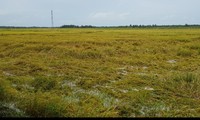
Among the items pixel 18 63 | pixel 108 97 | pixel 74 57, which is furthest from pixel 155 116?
pixel 74 57

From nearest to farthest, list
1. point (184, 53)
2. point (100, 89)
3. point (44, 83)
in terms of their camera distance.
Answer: point (44, 83)
point (100, 89)
point (184, 53)

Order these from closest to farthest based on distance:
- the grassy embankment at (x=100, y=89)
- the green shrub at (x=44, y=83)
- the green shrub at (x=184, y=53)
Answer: the grassy embankment at (x=100, y=89) → the green shrub at (x=44, y=83) → the green shrub at (x=184, y=53)

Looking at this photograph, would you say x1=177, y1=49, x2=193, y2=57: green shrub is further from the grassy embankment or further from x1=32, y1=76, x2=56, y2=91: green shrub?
x1=32, y1=76, x2=56, y2=91: green shrub

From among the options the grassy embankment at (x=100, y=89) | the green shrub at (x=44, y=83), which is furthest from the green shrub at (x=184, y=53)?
the green shrub at (x=44, y=83)

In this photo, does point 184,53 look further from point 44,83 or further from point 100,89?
point 44,83

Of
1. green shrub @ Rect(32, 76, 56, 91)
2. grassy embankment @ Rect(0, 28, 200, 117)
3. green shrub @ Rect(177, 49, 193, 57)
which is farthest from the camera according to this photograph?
green shrub @ Rect(177, 49, 193, 57)

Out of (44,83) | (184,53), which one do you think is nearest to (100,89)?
(44,83)

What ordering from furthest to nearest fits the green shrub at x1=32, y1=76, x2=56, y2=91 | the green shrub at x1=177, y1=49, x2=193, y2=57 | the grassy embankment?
the green shrub at x1=177, y1=49, x2=193, y2=57 → the green shrub at x1=32, y1=76, x2=56, y2=91 → the grassy embankment

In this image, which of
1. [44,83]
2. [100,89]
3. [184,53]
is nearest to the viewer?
[44,83]

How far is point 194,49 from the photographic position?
1939 centimetres

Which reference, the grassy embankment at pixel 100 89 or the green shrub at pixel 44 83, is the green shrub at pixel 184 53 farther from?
the green shrub at pixel 44 83

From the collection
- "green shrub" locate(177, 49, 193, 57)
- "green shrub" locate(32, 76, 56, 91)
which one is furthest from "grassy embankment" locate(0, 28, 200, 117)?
"green shrub" locate(177, 49, 193, 57)

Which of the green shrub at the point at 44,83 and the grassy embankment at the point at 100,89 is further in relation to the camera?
the green shrub at the point at 44,83

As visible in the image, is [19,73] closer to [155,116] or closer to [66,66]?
[66,66]
